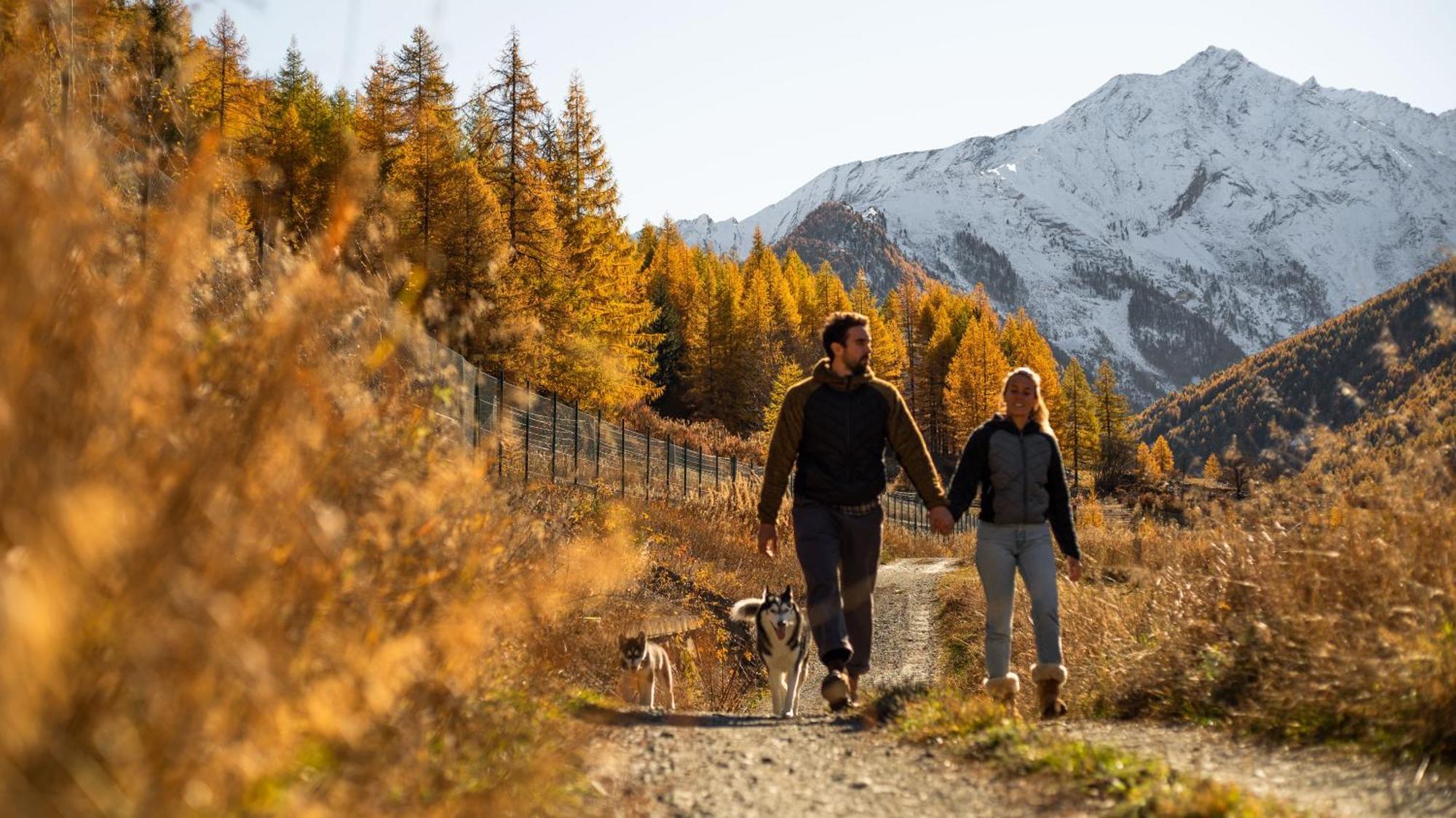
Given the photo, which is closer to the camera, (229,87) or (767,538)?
(767,538)

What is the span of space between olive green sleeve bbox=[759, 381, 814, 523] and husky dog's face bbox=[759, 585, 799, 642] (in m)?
0.93

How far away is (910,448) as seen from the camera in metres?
6.59

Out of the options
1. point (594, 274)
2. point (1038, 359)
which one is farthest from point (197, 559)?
point (1038, 359)

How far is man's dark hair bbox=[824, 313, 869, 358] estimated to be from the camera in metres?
6.33

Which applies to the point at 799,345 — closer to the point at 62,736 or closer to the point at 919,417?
the point at 919,417

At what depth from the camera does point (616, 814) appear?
3439mm

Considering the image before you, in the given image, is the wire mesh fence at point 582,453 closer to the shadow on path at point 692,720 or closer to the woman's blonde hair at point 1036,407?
the shadow on path at point 692,720

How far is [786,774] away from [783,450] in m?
2.59

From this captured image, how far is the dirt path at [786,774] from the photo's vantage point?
3.74 m

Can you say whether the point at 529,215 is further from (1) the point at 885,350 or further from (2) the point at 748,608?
(1) the point at 885,350

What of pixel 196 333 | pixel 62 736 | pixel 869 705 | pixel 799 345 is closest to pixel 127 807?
pixel 62 736

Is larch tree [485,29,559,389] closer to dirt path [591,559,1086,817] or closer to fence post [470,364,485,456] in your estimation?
fence post [470,364,485,456]

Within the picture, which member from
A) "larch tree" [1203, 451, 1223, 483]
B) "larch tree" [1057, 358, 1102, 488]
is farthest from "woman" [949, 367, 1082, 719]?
"larch tree" [1057, 358, 1102, 488]

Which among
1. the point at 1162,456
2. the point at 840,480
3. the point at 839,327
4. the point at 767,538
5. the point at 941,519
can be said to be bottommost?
the point at 1162,456
